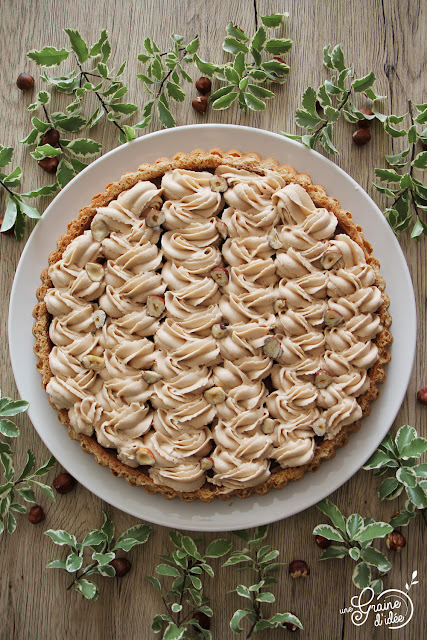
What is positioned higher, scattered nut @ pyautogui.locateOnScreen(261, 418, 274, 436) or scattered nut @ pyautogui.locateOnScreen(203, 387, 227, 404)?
scattered nut @ pyautogui.locateOnScreen(203, 387, 227, 404)

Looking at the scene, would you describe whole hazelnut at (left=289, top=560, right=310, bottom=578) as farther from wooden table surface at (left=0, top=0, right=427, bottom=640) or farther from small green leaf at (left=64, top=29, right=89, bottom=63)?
small green leaf at (left=64, top=29, right=89, bottom=63)

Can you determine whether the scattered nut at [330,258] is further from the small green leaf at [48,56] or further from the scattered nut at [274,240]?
the small green leaf at [48,56]

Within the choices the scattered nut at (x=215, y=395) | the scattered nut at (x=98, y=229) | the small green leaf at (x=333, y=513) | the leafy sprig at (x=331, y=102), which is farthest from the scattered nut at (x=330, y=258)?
the small green leaf at (x=333, y=513)

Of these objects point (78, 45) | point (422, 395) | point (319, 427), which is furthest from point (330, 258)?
point (78, 45)

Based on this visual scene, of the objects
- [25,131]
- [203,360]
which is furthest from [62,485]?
[25,131]

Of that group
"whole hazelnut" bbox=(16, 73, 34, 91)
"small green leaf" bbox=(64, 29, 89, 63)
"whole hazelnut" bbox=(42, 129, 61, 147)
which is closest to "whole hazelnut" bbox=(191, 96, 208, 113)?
"small green leaf" bbox=(64, 29, 89, 63)

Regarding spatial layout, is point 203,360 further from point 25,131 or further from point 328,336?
point 25,131

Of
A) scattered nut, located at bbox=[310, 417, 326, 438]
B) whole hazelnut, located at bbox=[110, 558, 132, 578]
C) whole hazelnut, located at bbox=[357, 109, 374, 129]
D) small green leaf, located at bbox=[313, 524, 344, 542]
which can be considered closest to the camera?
scattered nut, located at bbox=[310, 417, 326, 438]
